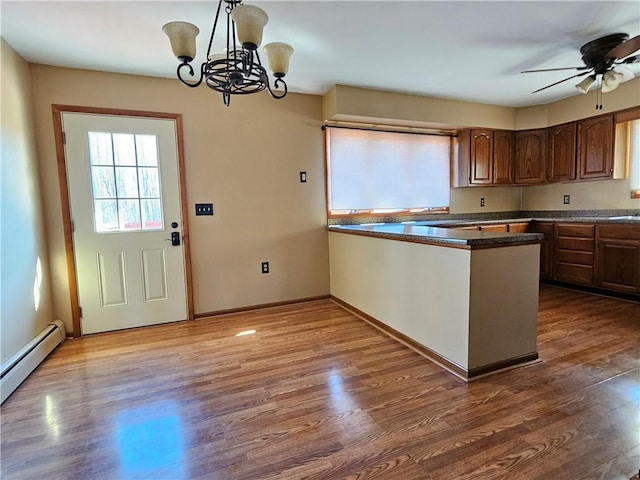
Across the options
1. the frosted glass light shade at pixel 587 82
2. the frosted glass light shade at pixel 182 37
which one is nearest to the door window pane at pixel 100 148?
the frosted glass light shade at pixel 182 37

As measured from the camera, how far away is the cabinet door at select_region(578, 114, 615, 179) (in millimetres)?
3766

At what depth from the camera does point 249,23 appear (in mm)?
1615

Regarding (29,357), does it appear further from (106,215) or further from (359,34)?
(359,34)

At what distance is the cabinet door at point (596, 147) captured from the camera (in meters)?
3.77

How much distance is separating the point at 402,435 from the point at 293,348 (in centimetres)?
118

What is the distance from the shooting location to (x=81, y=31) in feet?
7.50

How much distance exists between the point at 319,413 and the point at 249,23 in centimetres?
201

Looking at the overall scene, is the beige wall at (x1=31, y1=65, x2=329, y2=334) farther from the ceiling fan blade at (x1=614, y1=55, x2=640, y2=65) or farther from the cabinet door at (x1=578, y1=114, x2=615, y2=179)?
the cabinet door at (x1=578, y1=114, x2=615, y2=179)

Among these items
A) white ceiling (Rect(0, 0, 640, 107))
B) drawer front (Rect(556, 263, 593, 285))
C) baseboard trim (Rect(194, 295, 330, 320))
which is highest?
white ceiling (Rect(0, 0, 640, 107))

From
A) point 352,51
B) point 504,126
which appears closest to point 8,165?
point 352,51

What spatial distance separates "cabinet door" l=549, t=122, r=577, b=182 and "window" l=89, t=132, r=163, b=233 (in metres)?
4.74

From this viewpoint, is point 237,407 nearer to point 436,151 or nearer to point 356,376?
point 356,376

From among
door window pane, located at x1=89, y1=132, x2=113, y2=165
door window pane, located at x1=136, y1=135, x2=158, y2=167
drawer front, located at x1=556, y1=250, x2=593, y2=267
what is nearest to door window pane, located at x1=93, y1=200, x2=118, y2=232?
door window pane, located at x1=89, y1=132, x2=113, y2=165

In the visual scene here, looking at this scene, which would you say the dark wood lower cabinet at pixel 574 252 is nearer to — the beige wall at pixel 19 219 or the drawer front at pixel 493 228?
the drawer front at pixel 493 228
